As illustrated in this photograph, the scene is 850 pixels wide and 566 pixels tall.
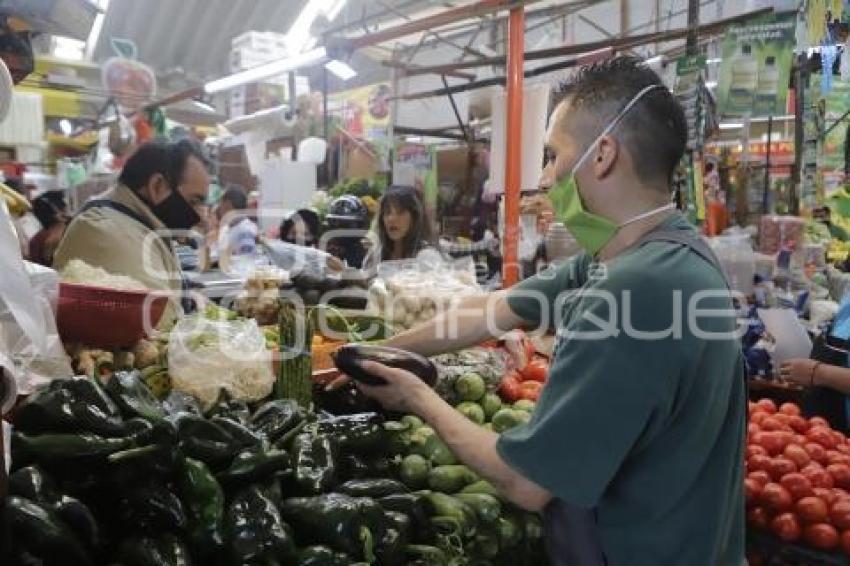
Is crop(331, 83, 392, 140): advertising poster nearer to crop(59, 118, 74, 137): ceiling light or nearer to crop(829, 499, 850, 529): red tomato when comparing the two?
crop(59, 118, 74, 137): ceiling light

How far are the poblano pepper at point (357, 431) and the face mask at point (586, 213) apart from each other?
0.88 meters

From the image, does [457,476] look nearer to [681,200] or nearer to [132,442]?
[132,442]

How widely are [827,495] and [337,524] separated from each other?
1963 millimetres

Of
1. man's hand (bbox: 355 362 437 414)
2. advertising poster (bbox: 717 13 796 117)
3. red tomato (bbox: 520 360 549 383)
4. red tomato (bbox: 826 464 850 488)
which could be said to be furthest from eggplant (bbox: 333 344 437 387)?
advertising poster (bbox: 717 13 796 117)

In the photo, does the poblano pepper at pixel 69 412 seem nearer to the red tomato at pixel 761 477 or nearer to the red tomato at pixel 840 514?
the red tomato at pixel 761 477

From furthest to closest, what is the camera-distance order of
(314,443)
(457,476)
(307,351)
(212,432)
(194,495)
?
(307,351), (457,476), (314,443), (212,432), (194,495)

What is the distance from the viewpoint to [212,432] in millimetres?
1754

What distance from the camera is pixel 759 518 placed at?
267 cm

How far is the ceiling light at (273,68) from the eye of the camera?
557 cm

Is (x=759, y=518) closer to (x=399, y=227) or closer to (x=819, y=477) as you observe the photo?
(x=819, y=477)

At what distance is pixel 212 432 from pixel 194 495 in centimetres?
19

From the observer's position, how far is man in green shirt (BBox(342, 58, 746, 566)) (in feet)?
4.68

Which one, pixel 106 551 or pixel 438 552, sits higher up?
pixel 106 551

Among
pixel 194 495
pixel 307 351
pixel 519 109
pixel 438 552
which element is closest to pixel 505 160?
pixel 519 109
